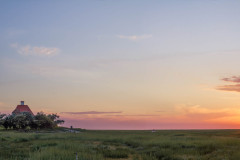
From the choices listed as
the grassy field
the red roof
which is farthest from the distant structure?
the grassy field

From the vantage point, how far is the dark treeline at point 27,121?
2485 inches

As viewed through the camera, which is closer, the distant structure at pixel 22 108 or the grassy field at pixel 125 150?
the grassy field at pixel 125 150

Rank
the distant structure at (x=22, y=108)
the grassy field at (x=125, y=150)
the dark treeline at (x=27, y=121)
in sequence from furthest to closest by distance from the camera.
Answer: the distant structure at (x=22, y=108) < the dark treeline at (x=27, y=121) < the grassy field at (x=125, y=150)

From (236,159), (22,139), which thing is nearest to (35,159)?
(236,159)

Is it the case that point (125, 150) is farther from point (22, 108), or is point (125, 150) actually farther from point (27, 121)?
point (22, 108)

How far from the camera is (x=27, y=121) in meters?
62.6

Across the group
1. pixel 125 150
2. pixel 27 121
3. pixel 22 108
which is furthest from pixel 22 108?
pixel 125 150

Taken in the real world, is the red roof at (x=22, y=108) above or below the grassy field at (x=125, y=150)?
above

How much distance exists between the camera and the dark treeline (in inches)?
2485

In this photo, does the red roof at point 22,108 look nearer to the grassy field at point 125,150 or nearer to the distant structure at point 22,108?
the distant structure at point 22,108

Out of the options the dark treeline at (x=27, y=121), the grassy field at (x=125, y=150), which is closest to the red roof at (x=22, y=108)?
the dark treeline at (x=27, y=121)

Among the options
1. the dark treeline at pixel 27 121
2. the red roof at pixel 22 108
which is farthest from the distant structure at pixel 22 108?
the dark treeline at pixel 27 121

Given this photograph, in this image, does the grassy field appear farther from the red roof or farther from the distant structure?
the red roof

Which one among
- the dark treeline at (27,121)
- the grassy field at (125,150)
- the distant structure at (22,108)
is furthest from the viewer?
the distant structure at (22,108)
